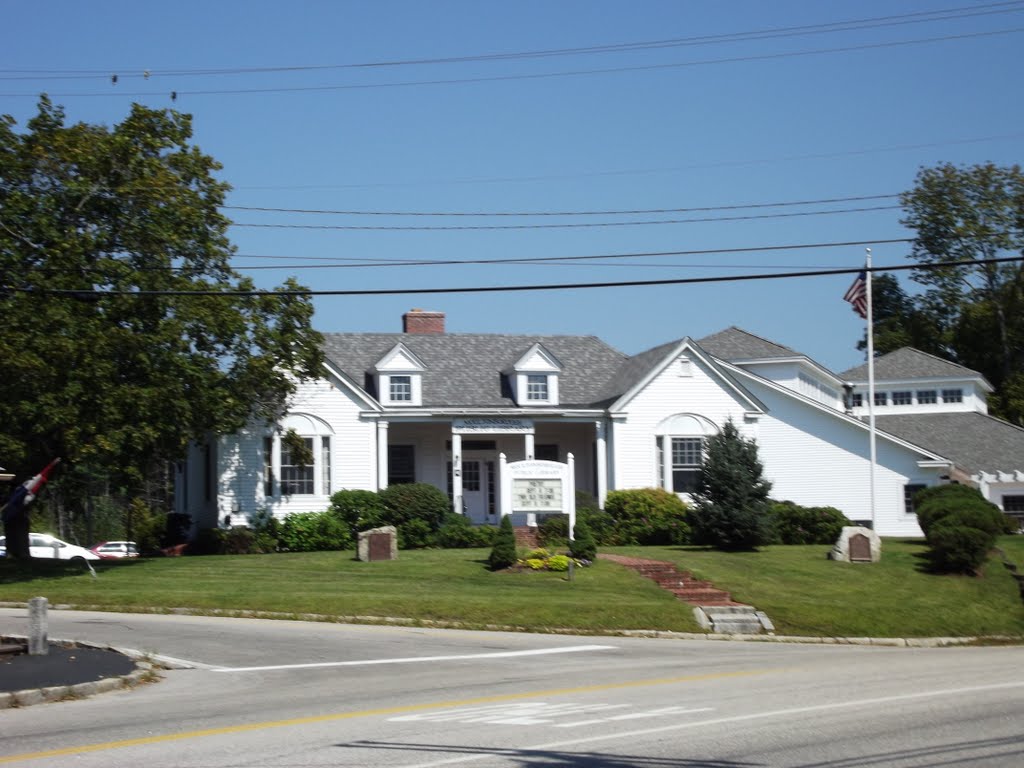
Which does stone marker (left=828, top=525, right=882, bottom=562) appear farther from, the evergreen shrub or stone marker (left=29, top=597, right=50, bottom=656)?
stone marker (left=29, top=597, right=50, bottom=656)

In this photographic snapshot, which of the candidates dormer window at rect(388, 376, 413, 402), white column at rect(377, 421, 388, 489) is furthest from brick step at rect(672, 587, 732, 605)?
dormer window at rect(388, 376, 413, 402)

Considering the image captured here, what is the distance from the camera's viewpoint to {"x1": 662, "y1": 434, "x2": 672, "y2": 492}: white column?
130 feet

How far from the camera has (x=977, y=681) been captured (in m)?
16.2

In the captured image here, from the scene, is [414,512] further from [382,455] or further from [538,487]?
[538,487]

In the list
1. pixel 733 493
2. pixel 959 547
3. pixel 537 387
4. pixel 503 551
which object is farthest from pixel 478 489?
pixel 959 547

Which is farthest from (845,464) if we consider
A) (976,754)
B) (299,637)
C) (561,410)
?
(976,754)

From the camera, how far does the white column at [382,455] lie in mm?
38219

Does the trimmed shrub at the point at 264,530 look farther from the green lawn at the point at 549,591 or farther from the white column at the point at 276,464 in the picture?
the green lawn at the point at 549,591

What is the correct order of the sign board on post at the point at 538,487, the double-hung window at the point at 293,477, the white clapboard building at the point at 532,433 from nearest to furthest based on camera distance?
the sign board on post at the point at 538,487 < the double-hung window at the point at 293,477 < the white clapboard building at the point at 532,433

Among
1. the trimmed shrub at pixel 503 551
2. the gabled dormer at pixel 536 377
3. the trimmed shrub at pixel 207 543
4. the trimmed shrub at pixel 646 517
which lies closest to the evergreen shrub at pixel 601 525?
the trimmed shrub at pixel 646 517

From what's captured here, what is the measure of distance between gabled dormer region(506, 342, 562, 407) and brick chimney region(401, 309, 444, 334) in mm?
5676

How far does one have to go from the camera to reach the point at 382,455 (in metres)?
38.2

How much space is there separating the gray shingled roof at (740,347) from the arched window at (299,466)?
733 inches

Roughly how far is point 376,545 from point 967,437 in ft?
91.6
